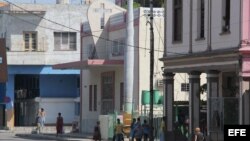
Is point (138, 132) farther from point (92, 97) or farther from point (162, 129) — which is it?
point (92, 97)

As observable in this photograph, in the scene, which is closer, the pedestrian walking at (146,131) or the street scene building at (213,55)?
the street scene building at (213,55)

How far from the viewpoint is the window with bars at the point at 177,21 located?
34.9 meters

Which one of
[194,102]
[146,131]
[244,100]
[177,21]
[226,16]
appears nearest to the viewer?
[244,100]

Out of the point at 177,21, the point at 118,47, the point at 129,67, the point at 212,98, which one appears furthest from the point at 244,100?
the point at 118,47

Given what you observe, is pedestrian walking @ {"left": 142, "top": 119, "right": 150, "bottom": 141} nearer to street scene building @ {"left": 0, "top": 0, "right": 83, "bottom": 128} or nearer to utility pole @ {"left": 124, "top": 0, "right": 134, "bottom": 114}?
utility pole @ {"left": 124, "top": 0, "right": 134, "bottom": 114}

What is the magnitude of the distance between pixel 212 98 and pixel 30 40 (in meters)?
34.4

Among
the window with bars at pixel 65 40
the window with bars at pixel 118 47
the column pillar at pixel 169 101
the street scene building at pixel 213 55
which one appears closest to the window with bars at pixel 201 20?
the street scene building at pixel 213 55

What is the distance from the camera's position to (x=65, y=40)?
2500 inches

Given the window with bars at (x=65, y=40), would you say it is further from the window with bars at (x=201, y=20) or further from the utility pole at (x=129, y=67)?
the window with bars at (x=201, y=20)

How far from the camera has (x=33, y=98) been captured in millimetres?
65562

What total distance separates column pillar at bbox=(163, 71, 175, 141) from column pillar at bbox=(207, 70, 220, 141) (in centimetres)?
468

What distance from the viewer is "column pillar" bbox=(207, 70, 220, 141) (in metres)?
31.1

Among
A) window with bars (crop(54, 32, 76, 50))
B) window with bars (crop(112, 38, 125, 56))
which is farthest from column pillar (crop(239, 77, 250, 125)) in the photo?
window with bars (crop(54, 32, 76, 50))

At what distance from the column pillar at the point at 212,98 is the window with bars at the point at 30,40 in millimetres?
33352
